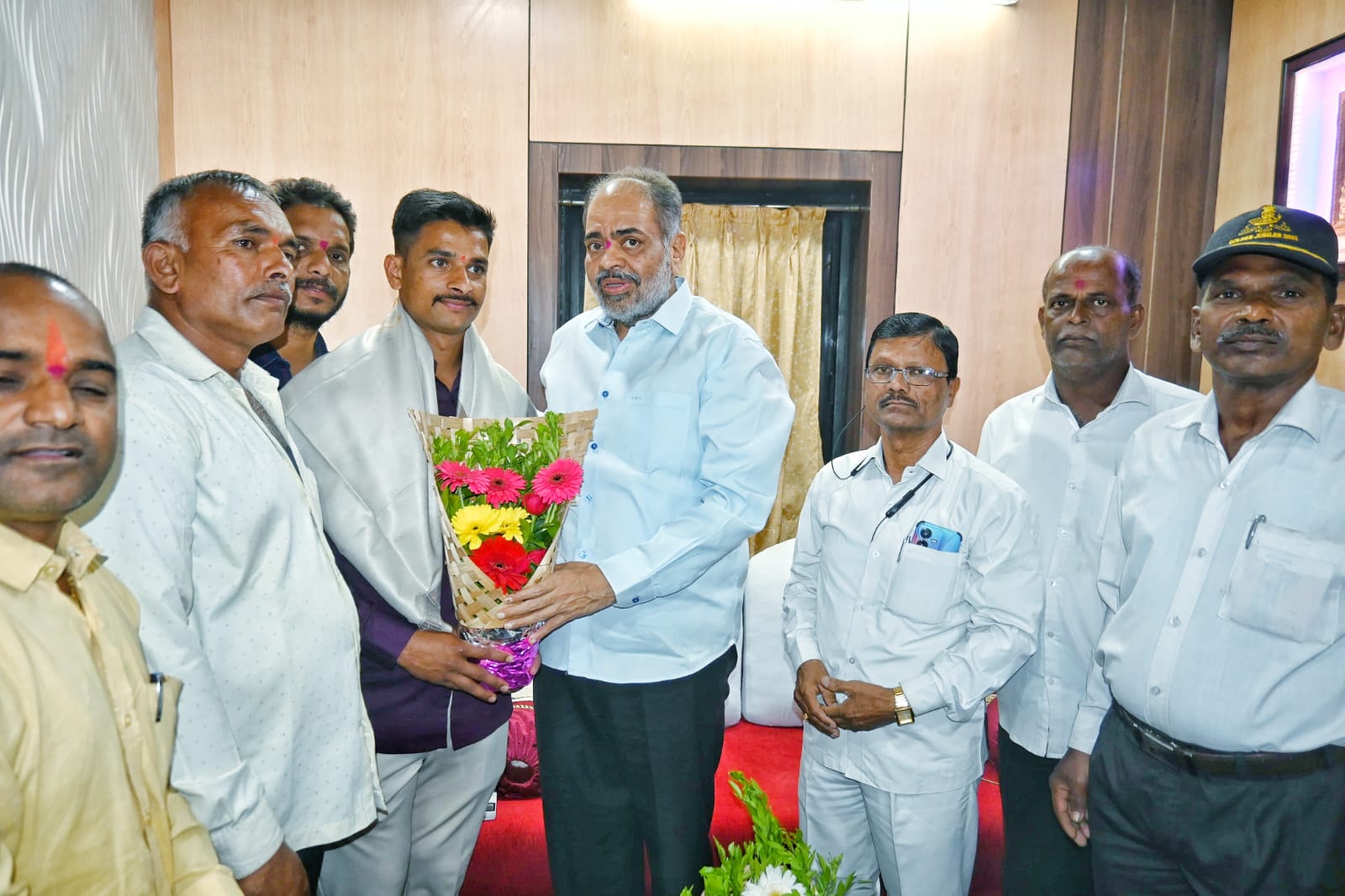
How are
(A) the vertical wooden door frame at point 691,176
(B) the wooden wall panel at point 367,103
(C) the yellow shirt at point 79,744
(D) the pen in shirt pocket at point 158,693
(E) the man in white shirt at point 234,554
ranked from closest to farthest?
1. (C) the yellow shirt at point 79,744
2. (D) the pen in shirt pocket at point 158,693
3. (E) the man in white shirt at point 234,554
4. (B) the wooden wall panel at point 367,103
5. (A) the vertical wooden door frame at point 691,176

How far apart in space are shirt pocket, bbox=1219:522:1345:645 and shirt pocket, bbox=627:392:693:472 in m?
1.11

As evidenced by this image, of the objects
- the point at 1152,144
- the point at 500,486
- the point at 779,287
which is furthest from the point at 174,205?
the point at 1152,144

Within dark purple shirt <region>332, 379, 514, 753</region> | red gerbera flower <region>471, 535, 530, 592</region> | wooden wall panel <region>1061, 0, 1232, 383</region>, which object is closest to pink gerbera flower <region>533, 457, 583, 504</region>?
red gerbera flower <region>471, 535, 530, 592</region>

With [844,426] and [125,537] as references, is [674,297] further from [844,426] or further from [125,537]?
[844,426]

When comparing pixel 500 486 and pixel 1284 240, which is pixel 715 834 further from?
pixel 1284 240

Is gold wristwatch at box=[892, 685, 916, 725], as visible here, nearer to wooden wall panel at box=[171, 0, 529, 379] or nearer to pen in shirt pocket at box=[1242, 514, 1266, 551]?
pen in shirt pocket at box=[1242, 514, 1266, 551]

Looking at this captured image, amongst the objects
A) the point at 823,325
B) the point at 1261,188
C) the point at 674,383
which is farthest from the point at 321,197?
the point at 1261,188

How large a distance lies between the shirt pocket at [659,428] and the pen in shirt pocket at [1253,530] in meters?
1.11

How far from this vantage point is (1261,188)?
11.4 feet

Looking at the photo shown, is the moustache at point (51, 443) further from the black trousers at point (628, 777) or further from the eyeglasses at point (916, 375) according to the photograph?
the eyeglasses at point (916, 375)

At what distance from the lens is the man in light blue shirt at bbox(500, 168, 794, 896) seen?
6.33 ft

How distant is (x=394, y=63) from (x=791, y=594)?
2814 mm

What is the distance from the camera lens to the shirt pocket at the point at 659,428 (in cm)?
195

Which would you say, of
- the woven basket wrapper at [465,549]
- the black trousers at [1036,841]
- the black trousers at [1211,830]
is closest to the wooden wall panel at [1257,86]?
the black trousers at [1036,841]
